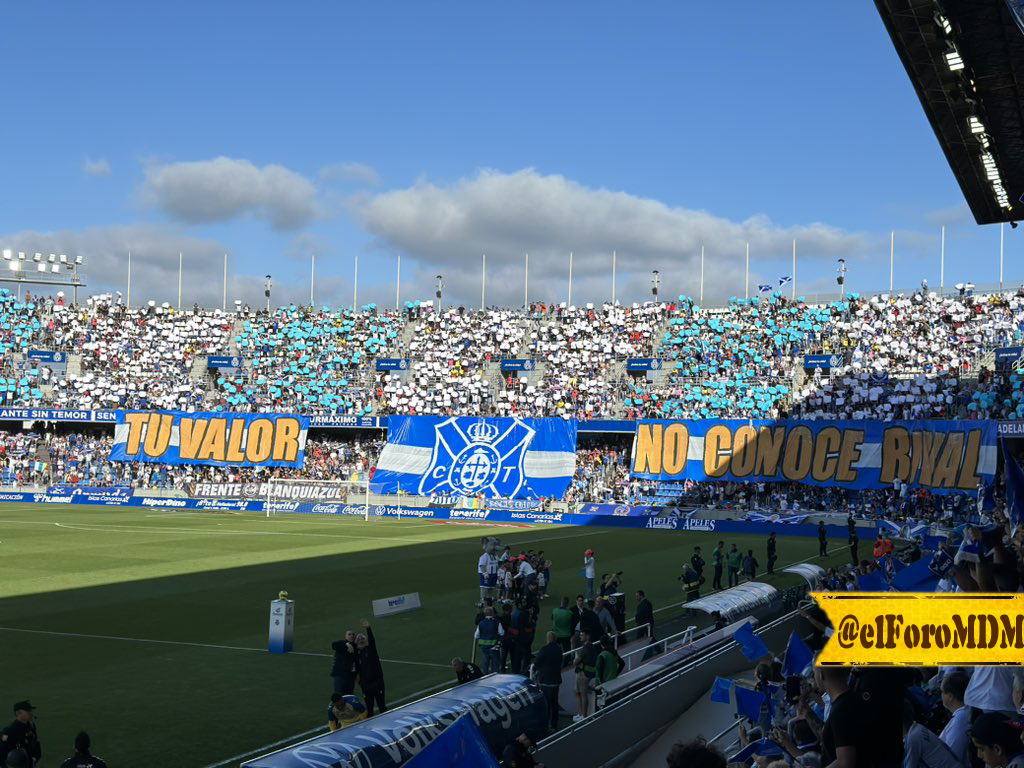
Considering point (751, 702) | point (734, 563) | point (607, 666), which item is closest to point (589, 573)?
point (734, 563)

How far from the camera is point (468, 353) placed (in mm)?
74438

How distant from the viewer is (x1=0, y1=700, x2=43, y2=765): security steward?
37.7 ft

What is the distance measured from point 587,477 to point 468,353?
1642 centimetres

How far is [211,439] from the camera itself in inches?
2707

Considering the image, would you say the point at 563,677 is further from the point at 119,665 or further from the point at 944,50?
the point at 944,50

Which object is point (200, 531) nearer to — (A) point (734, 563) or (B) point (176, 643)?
(B) point (176, 643)

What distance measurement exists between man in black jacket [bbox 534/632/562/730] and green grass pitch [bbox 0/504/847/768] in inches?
125

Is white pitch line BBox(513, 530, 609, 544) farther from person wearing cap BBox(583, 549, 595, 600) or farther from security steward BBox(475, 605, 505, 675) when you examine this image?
security steward BBox(475, 605, 505, 675)

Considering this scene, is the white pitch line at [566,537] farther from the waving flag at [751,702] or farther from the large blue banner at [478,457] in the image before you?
the waving flag at [751,702]

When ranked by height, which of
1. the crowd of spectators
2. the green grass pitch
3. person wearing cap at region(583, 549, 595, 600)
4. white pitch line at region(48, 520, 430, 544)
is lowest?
white pitch line at region(48, 520, 430, 544)

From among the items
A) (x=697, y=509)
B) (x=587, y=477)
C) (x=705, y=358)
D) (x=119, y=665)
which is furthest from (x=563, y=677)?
(x=705, y=358)

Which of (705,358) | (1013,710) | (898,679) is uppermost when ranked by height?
(705,358)

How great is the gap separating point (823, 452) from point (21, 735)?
49.2 meters

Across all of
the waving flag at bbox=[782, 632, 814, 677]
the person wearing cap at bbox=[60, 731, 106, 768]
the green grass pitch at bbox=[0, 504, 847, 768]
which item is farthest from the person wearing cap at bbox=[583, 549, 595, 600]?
the person wearing cap at bbox=[60, 731, 106, 768]
